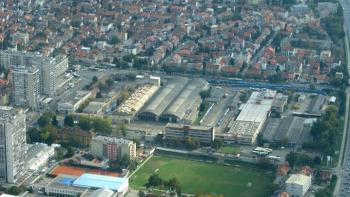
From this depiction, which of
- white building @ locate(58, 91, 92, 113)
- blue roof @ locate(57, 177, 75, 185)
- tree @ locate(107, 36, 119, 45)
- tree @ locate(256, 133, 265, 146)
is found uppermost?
tree @ locate(107, 36, 119, 45)

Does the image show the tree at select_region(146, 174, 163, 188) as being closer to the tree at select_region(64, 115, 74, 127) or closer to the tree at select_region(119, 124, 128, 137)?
the tree at select_region(119, 124, 128, 137)

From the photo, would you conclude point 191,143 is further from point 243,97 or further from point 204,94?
point 243,97

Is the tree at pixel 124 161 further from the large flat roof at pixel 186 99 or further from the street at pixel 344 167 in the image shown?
the street at pixel 344 167

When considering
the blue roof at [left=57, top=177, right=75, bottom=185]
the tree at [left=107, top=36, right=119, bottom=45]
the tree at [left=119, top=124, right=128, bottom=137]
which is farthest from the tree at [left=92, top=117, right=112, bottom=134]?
the tree at [left=107, top=36, right=119, bottom=45]

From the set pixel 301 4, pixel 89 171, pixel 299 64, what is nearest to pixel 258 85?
pixel 299 64

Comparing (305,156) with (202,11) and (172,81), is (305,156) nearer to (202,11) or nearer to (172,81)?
(172,81)
